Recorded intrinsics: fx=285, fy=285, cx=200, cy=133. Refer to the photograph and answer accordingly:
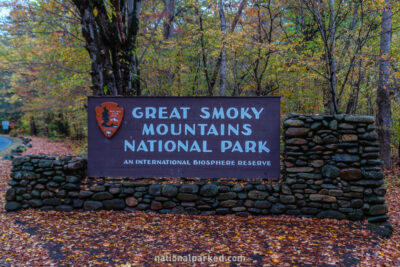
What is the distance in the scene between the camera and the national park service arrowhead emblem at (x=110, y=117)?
20.4ft

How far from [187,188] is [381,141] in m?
8.90

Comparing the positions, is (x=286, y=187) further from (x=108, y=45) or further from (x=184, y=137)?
(x=108, y=45)

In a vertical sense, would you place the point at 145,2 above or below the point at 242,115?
above

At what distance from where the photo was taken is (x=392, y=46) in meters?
11.0

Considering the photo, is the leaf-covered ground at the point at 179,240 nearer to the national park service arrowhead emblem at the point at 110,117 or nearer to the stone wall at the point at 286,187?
the stone wall at the point at 286,187

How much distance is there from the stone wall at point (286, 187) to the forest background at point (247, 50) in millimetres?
2360

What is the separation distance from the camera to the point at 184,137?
6184 mm

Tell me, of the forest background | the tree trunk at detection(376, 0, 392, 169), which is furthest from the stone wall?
the tree trunk at detection(376, 0, 392, 169)

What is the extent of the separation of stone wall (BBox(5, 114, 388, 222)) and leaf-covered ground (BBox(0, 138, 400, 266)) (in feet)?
0.70

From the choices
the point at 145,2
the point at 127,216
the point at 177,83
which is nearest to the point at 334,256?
the point at 127,216

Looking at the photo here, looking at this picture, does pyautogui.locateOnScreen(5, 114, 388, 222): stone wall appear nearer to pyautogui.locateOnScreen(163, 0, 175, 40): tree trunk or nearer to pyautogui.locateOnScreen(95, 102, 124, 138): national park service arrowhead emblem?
pyautogui.locateOnScreen(95, 102, 124, 138): national park service arrowhead emblem

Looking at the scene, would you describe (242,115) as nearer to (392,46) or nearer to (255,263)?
(255,263)

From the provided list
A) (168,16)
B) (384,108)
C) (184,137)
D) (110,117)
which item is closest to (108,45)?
(110,117)

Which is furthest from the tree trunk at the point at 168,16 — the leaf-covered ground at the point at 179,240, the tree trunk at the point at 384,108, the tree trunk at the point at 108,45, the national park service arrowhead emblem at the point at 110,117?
the leaf-covered ground at the point at 179,240
